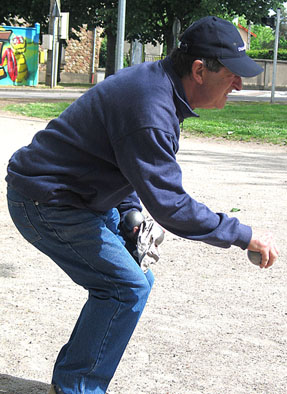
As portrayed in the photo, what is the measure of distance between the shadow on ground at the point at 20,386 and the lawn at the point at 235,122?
10464 mm

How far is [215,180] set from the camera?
8.66m

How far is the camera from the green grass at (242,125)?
13594 mm

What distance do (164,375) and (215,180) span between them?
5499 millimetres

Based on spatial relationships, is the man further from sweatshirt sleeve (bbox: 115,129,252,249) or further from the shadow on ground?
the shadow on ground

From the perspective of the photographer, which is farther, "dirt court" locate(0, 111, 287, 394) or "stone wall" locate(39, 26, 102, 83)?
"stone wall" locate(39, 26, 102, 83)

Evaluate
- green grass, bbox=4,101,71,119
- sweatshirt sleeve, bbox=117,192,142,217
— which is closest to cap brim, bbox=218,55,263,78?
sweatshirt sleeve, bbox=117,192,142,217

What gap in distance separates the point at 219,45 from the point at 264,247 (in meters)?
0.75

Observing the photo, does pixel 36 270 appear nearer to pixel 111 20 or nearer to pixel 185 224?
pixel 185 224

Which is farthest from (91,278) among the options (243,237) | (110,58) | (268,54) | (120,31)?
(268,54)

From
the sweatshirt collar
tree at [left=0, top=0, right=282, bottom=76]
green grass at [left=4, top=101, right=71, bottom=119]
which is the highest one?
tree at [left=0, top=0, right=282, bottom=76]

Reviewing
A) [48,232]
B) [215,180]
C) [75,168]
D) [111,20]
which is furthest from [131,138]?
[111,20]

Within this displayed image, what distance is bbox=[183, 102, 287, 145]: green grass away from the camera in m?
13.6

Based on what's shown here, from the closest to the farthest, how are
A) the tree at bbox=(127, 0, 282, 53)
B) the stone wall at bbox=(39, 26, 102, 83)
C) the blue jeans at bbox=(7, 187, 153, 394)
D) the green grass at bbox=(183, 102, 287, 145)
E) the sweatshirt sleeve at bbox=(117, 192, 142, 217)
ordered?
the blue jeans at bbox=(7, 187, 153, 394) → the sweatshirt sleeve at bbox=(117, 192, 142, 217) → the green grass at bbox=(183, 102, 287, 145) → the tree at bbox=(127, 0, 282, 53) → the stone wall at bbox=(39, 26, 102, 83)

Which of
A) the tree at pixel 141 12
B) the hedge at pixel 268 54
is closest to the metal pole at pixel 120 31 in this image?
the tree at pixel 141 12
